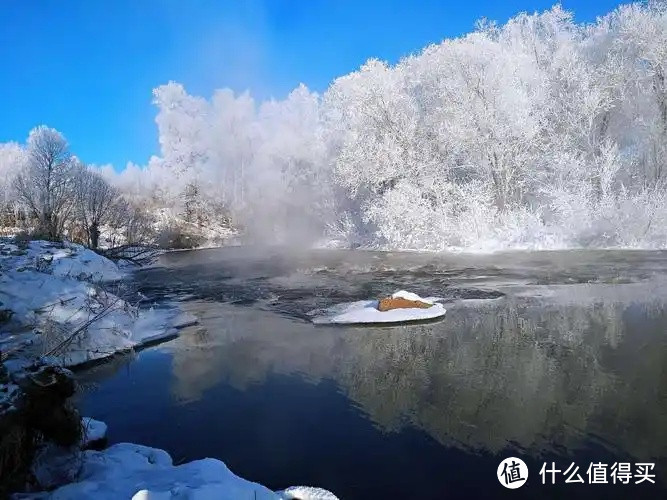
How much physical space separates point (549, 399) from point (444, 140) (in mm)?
31237

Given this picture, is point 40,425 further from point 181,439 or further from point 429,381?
point 429,381

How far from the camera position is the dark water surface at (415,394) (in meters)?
5.66

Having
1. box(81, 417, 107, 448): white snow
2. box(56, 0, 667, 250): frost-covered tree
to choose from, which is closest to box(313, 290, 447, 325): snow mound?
box(81, 417, 107, 448): white snow

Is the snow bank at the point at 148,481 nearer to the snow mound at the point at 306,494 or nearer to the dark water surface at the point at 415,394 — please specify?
the snow mound at the point at 306,494

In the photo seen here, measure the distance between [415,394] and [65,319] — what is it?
26.0 ft

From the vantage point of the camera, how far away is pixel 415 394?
7.77 meters

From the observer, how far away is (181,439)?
6566 mm

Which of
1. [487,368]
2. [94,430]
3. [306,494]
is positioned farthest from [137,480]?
[487,368]

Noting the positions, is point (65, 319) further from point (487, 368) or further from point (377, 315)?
point (487, 368)

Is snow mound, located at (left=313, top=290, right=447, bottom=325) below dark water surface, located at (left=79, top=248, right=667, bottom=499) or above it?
above

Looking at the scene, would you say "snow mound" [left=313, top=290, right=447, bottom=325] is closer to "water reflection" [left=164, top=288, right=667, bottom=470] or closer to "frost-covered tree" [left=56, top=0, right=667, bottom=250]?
"water reflection" [left=164, top=288, right=667, bottom=470]

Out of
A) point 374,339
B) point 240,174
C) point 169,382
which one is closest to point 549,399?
point 374,339

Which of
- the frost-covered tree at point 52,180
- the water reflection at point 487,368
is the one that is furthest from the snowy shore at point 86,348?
the frost-covered tree at point 52,180

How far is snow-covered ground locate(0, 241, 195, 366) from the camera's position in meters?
8.93
